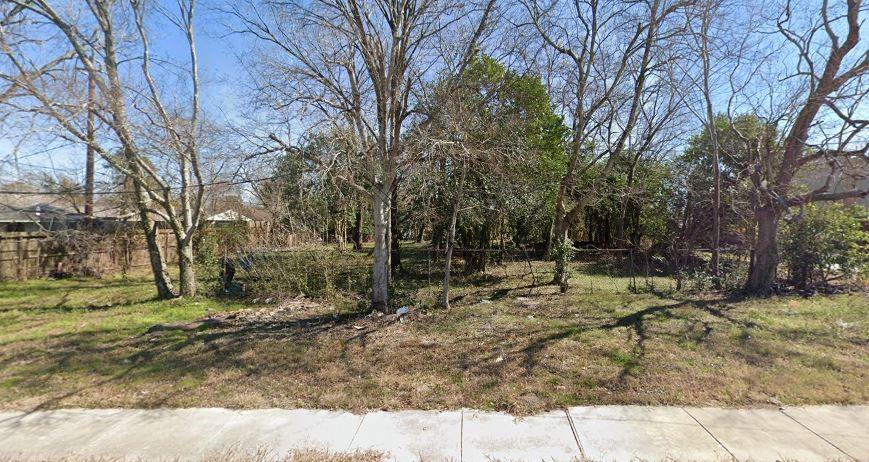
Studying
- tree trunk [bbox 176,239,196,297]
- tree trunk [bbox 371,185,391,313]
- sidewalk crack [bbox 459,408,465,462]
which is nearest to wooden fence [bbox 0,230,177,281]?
tree trunk [bbox 176,239,196,297]

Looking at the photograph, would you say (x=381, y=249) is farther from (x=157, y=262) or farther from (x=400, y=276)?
(x=157, y=262)

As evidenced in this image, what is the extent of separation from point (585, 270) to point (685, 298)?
219 inches

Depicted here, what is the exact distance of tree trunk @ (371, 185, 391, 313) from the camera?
27.9ft

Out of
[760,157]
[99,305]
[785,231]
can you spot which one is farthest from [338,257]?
[785,231]

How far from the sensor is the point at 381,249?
28.4ft

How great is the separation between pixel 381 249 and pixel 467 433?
506cm

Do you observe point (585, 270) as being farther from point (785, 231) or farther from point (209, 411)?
point (209, 411)

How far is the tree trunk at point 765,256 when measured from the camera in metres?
10.3

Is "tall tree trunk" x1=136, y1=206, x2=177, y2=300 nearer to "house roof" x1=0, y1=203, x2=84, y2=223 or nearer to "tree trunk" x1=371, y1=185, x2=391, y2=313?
"house roof" x1=0, y1=203, x2=84, y2=223

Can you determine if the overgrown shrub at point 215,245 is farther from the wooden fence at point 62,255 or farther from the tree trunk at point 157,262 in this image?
the wooden fence at point 62,255

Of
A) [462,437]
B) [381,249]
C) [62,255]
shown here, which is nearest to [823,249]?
[381,249]

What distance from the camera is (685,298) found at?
32.6ft

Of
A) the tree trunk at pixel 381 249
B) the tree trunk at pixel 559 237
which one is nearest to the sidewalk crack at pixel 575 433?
the tree trunk at pixel 381 249

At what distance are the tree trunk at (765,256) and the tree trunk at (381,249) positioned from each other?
29.4ft
